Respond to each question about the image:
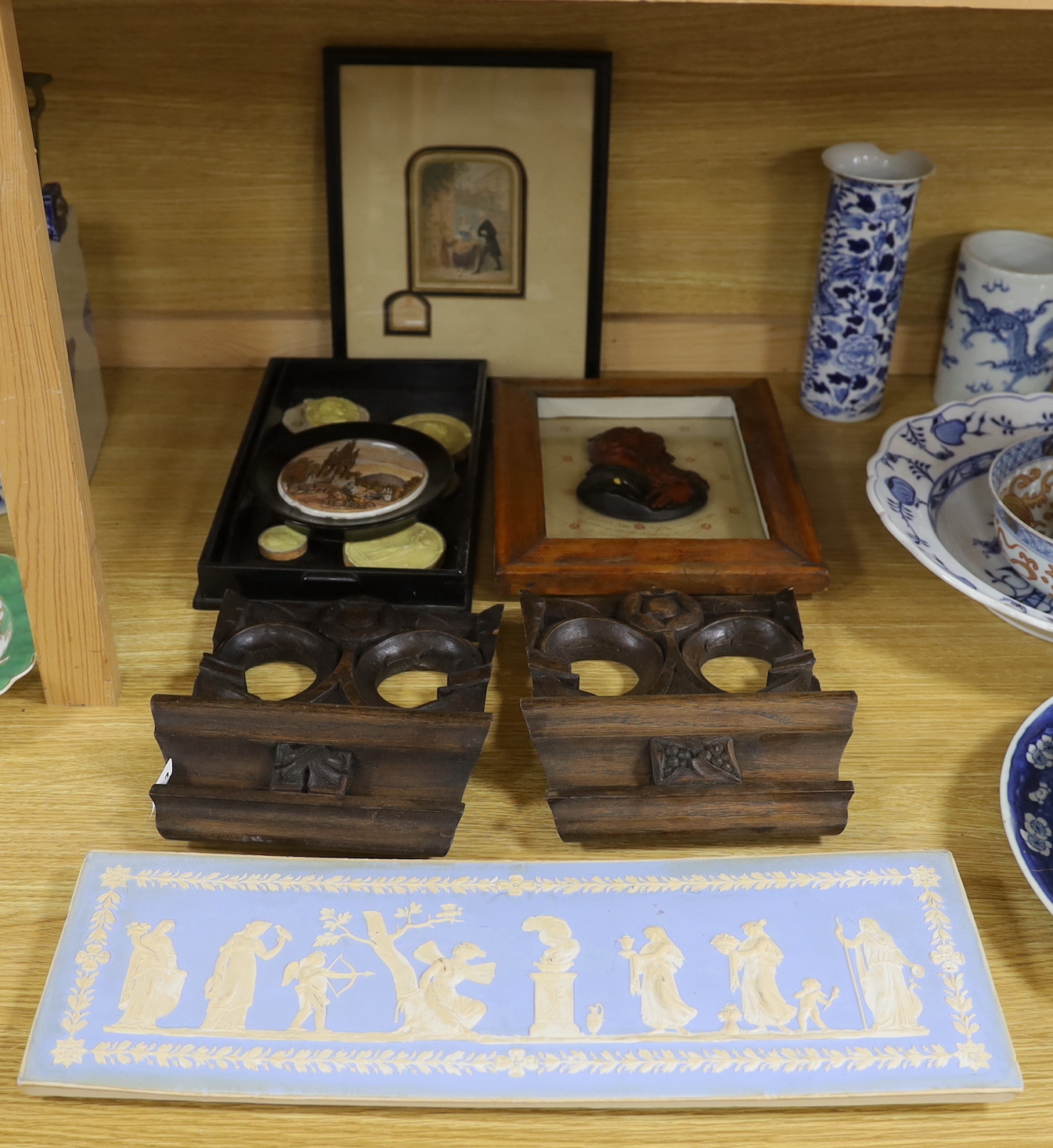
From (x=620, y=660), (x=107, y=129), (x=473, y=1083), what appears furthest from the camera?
(x=107, y=129)

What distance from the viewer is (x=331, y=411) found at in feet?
3.29

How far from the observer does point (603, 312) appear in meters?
1.09

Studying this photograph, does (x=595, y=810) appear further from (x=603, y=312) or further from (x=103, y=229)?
(x=103, y=229)

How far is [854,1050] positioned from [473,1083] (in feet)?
0.59

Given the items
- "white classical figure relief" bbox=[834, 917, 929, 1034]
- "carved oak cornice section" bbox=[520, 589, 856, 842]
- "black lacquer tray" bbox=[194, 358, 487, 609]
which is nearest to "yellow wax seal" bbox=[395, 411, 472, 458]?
"black lacquer tray" bbox=[194, 358, 487, 609]

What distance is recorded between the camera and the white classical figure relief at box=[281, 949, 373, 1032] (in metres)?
0.59

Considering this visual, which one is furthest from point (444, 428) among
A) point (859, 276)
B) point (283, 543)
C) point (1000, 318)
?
point (1000, 318)

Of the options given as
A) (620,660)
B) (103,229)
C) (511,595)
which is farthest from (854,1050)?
(103,229)

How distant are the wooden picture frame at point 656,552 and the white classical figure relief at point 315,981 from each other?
0.97 ft

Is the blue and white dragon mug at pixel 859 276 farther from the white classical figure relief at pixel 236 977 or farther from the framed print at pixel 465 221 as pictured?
the white classical figure relief at pixel 236 977

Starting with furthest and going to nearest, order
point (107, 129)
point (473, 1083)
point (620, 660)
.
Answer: point (107, 129), point (620, 660), point (473, 1083)

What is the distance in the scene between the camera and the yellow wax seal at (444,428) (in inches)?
38.8

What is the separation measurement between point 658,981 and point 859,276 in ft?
1.98

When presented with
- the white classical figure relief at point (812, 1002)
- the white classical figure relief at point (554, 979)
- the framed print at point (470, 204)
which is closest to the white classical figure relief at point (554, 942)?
the white classical figure relief at point (554, 979)
